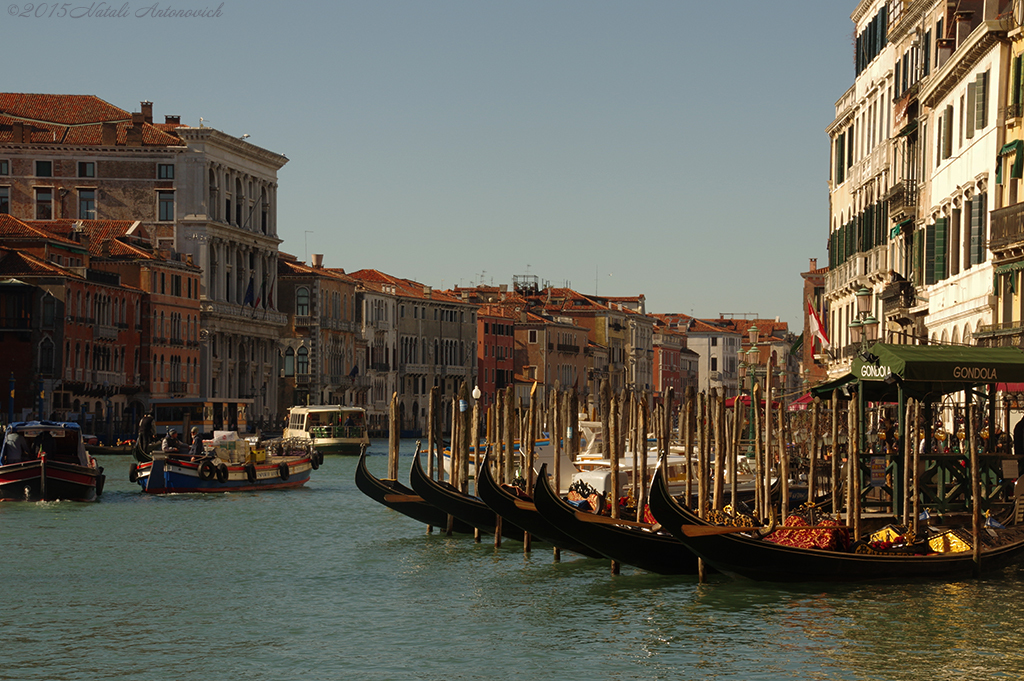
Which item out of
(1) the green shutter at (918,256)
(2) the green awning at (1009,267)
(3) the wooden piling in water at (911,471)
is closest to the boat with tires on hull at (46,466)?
(1) the green shutter at (918,256)

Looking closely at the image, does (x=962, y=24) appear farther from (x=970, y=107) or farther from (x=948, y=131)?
(x=970, y=107)

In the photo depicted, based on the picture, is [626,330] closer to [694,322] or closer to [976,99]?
[694,322]

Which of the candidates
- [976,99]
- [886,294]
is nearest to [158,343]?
[886,294]

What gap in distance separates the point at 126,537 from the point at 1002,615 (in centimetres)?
1438

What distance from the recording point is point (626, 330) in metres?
114

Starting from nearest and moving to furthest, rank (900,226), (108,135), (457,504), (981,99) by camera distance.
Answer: (457,504) → (981,99) → (900,226) → (108,135)

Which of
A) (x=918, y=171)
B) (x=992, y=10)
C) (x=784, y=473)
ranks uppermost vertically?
(x=992, y=10)

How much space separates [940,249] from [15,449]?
56.8ft

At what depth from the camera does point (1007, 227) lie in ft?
76.1

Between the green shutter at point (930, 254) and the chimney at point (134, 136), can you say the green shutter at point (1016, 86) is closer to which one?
the green shutter at point (930, 254)

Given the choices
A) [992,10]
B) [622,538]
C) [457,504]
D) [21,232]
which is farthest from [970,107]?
[21,232]

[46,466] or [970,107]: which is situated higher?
[970,107]

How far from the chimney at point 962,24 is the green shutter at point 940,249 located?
2.96 meters

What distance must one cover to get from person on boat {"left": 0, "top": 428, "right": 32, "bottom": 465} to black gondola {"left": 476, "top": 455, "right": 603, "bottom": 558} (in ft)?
46.5
